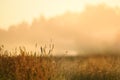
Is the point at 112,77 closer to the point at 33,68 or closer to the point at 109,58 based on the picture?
the point at 109,58

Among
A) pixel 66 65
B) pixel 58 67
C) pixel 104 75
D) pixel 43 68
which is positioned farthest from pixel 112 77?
pixel 43 68

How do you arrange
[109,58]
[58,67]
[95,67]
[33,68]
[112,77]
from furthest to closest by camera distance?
[109,58] → [95,67] → [112,77] → [58,67] → [33,68]

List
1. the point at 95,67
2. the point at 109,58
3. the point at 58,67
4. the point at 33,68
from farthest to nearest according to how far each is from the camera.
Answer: the point at 109,58, the point at 95,67, the point at 58,67, the point at 33,68

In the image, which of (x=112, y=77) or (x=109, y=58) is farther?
(x=109, y=58)

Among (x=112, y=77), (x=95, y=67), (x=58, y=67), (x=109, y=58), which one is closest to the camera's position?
(x=58, y=67)

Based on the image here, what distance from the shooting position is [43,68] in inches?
498

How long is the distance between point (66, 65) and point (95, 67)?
5.14 ft

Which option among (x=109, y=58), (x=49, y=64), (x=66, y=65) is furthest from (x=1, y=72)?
(x=109, y=58)

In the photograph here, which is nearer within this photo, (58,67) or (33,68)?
(33,68)

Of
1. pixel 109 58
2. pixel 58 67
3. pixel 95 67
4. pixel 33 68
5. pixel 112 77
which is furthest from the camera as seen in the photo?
pixel 109 58

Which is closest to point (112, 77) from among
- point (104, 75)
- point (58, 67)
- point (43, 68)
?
point (104, 75)

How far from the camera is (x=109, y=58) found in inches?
738

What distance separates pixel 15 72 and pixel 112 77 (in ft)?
15.9

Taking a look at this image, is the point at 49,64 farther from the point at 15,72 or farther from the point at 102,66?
the point at 102,66
